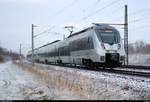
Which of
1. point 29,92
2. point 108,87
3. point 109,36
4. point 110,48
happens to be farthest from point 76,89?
point 109,36

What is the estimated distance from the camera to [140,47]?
11625 cm

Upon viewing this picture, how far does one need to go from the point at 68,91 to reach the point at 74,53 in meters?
20.5

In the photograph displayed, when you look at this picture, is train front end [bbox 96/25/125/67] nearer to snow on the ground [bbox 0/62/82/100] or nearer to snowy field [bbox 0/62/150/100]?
snowy field [bbox 0/62/150/100]

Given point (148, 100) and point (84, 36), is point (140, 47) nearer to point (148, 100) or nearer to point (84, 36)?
point (84, 36)

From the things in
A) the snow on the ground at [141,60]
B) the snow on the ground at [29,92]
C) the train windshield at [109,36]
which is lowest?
the snow on the ground at [29,92]

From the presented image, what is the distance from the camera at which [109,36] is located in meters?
25.0

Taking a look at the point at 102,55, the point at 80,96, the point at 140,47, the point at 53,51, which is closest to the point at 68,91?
the point at 80,96

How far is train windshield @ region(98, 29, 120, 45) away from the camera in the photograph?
24714 mm

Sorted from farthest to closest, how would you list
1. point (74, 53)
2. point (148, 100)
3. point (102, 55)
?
point (74, 53) → point (102, 55) → point (148, 100)

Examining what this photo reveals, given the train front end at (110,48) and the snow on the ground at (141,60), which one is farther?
the snow on the ground at (141,60)

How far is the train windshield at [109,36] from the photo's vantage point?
24.7m

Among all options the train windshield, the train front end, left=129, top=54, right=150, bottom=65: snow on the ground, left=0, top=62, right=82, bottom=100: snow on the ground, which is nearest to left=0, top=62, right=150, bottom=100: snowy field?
left=0, top=62, right=82, bottom=100: snow on the ground

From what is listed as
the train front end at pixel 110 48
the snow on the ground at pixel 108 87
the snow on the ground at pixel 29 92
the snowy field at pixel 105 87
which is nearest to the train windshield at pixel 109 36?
the train front end at pixel 110 48

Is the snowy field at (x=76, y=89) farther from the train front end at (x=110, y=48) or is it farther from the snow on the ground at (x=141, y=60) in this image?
the snow on the ground at (x=141, y=60)
